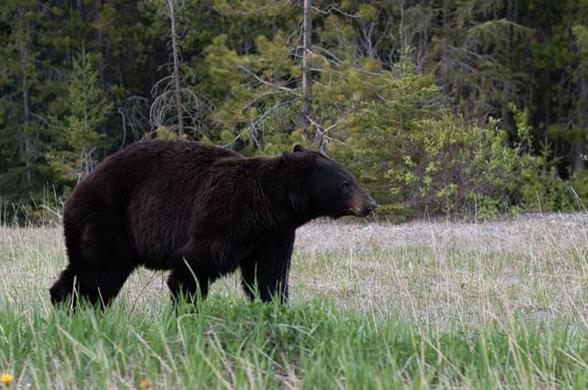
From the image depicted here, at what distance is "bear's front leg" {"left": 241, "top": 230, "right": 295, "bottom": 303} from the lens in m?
6.33

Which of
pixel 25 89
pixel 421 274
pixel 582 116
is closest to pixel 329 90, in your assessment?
pixel 421 274

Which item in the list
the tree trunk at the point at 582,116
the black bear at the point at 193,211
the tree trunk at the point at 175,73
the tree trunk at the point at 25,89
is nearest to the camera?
the black bear at the point at 193,211

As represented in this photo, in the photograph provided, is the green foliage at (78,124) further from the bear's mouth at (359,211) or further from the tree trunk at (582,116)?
the bear's mouth at (359,211)

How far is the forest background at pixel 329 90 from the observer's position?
18.9m

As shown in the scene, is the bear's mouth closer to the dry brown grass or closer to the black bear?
the black bear

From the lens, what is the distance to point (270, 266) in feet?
20.9

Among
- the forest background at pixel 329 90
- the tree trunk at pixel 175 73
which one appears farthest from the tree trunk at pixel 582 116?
the tree trunk at pixel 175 73

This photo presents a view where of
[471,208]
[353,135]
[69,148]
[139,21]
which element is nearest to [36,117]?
[69,148]

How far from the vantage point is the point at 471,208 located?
1872 centimetres

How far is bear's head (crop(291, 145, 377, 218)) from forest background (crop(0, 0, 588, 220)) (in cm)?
1129

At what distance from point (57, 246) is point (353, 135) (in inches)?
349

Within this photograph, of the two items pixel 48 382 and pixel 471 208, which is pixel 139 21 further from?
pixel 48 382

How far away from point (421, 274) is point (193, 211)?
11.5 feet

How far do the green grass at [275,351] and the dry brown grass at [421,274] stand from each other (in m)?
0.52
